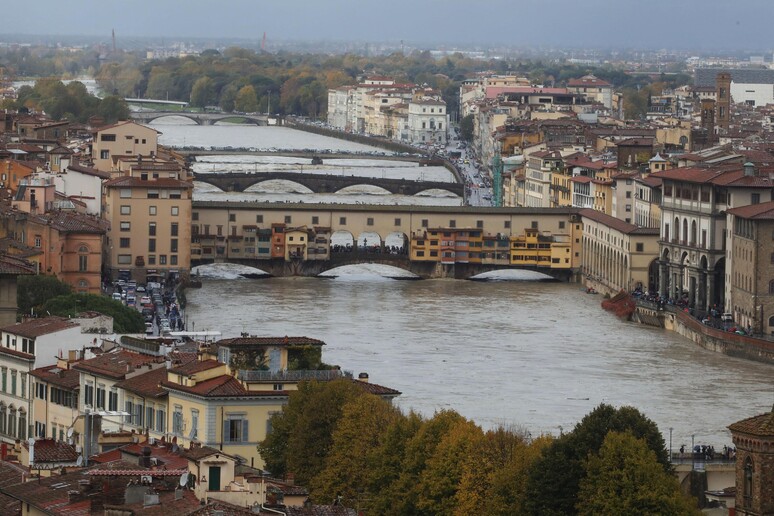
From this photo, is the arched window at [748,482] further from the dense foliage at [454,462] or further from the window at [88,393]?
the window at [88,393]

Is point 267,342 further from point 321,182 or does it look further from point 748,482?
point 321,182

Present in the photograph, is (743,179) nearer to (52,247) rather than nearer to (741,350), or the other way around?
(741,350)

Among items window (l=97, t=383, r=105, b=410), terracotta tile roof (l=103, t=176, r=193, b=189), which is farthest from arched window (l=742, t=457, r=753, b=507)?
terracotta tile roof (l=103, t=176, r=193, b=189)

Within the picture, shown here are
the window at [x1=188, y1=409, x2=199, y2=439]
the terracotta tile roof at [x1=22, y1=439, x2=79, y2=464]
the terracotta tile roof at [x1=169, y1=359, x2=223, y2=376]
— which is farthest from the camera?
the terracotta tile roof at [x1=169, y1=359, x2=223, y2=376]

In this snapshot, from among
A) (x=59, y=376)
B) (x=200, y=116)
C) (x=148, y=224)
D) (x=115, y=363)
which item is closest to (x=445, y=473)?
(x=115, y=363)

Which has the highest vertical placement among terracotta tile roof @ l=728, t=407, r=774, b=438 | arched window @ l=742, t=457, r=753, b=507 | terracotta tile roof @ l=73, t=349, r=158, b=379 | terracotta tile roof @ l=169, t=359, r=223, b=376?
terracotta tile roof @ l=728, t=407, r=774, b=438

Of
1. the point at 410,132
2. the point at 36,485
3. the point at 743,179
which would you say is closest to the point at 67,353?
the point at 36,485

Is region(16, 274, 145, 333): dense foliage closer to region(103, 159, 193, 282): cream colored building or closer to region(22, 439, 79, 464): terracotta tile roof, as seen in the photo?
region(103, 159, 193, 282): cream colored building

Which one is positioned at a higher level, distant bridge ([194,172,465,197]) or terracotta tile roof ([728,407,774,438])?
terracotta tile roof ([728,407,774,438])

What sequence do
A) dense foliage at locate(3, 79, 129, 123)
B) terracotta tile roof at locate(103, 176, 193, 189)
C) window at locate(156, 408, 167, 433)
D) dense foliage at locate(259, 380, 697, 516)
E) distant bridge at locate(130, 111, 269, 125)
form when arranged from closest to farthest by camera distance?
dense foliage at locate(259, 380, 697, 516), window at locate(156, 408, 167, 433), terracotta tile roof at locate(103, 176, 193, 189), dense foliage at locate(3, 79, 129, 123), distant bridge at locate(130, 111, 269, 125)
